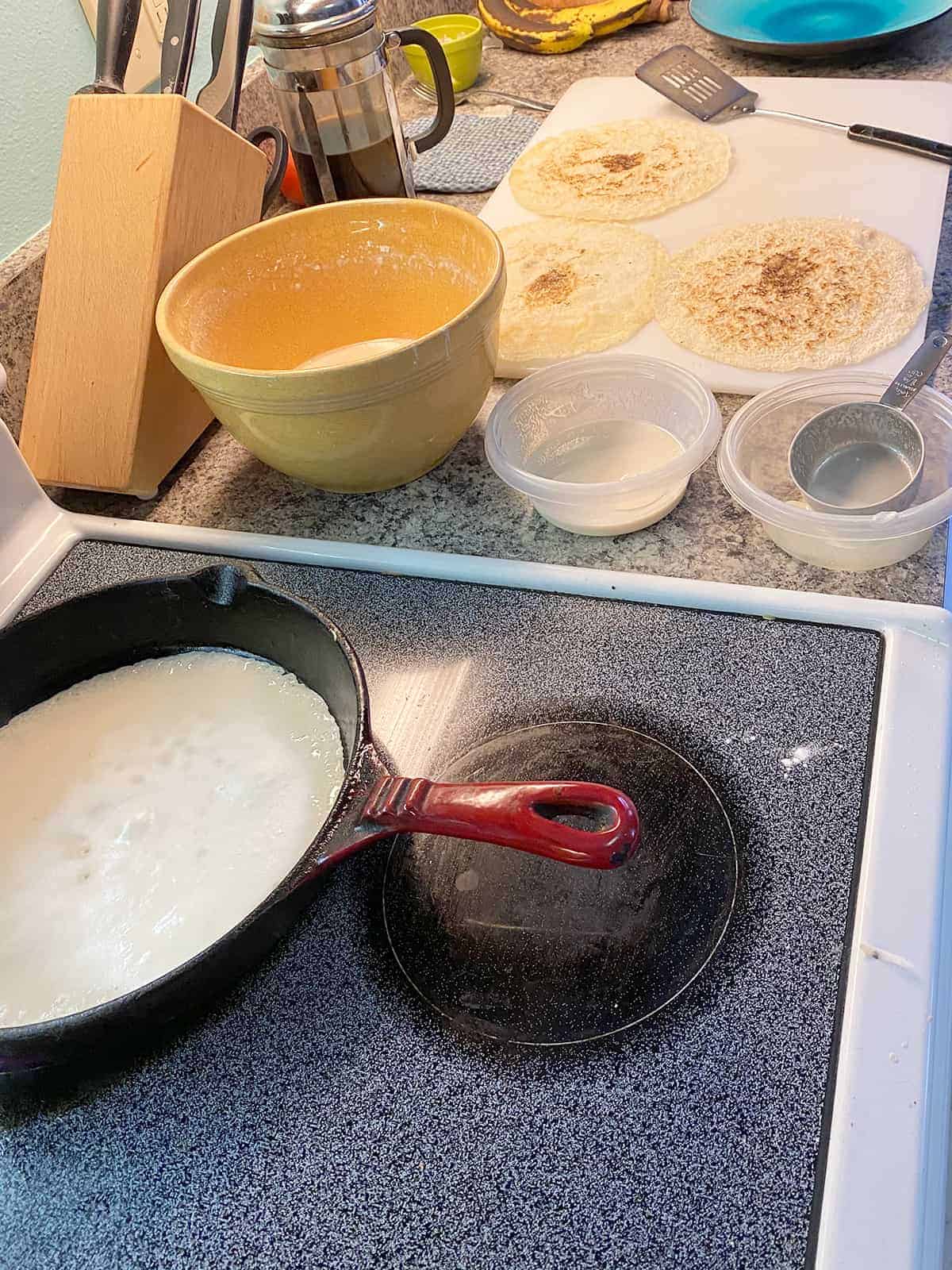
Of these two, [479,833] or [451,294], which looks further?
[451,294]

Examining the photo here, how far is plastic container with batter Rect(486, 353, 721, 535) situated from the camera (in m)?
0.65

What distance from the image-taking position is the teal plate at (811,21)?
117cm

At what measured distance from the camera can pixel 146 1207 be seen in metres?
0.42

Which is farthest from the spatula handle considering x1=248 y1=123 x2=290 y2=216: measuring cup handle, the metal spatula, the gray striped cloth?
x1=248 y1=123 x2=290 y2=216: measuring cup handle

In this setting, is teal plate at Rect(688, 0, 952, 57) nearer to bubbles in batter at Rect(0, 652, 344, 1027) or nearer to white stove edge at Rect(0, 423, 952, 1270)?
white stove edge at Rect(0, 423, 952, 1270)

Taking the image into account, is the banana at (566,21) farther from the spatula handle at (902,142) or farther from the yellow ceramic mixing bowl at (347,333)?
the yellow ceramic mixing bowl at (347,333)

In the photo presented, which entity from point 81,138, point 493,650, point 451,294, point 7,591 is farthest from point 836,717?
point 81,138

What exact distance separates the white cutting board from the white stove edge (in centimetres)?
26

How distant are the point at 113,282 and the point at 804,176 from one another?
2.33 feet

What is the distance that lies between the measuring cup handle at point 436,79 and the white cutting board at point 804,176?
0.11 m

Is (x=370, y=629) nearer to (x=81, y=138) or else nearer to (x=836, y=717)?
(x=836, y=717)

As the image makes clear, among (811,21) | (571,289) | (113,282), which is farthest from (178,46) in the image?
(811,21)

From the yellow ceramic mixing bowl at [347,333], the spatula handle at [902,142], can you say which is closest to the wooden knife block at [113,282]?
the yellow ceramic mixing bowl at [347,333]

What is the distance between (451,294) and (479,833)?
19.1 inches
